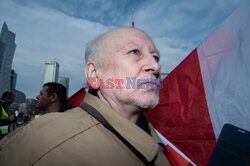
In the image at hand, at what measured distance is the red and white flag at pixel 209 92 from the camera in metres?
1.49

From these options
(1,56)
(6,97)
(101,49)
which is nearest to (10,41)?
(1,56)

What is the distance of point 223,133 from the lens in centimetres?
152

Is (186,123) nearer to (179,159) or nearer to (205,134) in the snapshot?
(205,134)

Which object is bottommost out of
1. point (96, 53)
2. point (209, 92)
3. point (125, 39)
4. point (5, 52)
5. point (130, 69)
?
point (209, 92)

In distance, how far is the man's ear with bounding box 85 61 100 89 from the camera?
1415 millimetres

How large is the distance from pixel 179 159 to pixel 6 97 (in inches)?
229

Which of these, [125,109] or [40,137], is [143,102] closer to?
[125,109]

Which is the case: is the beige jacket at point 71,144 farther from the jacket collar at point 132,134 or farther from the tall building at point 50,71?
the tall building at point 50,71

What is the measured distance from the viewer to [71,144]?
2.58 ft

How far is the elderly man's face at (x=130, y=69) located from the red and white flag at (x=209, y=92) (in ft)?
2.76

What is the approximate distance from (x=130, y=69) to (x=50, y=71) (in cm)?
10871

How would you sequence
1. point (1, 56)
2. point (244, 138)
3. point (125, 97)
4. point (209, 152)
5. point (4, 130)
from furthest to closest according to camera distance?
point (1, 56) < point (4, 130) < point (209, 152) < point (244, 138) < point (125, 97)

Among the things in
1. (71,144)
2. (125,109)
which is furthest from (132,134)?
(71,144)

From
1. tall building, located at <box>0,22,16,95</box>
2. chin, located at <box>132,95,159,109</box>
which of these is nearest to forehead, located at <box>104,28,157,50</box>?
chin, located at <box>132,95,159,109</box>
